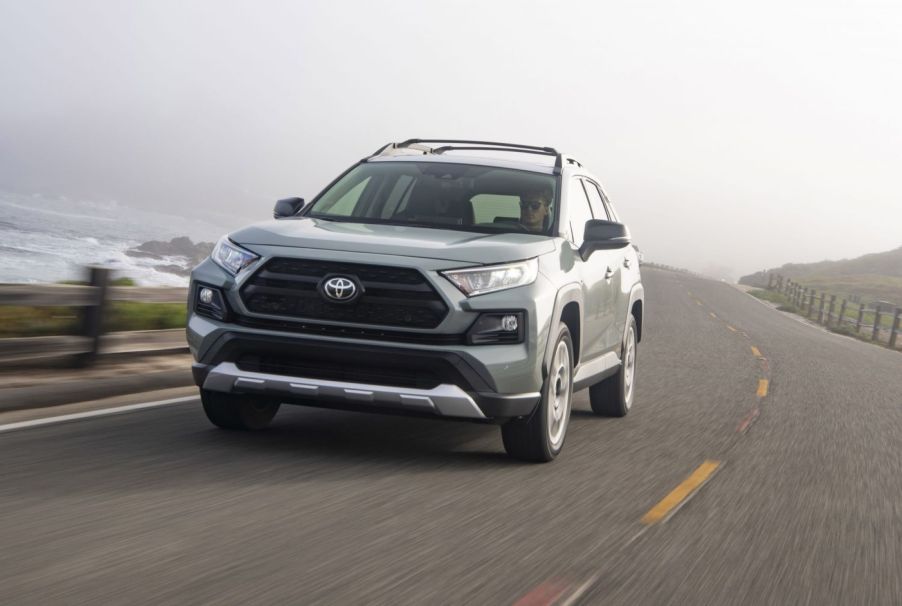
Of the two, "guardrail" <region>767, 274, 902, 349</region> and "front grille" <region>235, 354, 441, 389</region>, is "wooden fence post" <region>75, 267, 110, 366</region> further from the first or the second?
"guardrail" <region>767, 274, 902, 349</region>

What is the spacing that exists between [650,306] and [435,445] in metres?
25.3

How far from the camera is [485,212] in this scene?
24.3 feet

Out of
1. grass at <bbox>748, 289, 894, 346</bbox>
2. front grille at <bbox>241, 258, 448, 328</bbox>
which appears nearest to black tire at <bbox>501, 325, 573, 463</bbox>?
front grille at <bbox>241, 258, 448, 328</bbox>

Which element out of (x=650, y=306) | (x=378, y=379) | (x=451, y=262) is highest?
(x=451, y=262)

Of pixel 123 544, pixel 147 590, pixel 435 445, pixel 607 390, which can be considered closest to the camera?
pixel 147 590

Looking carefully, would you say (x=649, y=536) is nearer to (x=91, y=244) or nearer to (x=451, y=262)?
(x=451, y=262)

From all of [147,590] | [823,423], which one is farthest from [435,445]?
[823,423]

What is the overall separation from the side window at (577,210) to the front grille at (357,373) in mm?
1874

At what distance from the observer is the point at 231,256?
6371mm

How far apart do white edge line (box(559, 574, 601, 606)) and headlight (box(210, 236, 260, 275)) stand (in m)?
2.75

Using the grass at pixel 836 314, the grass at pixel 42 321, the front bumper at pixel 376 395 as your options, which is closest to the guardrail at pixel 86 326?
the grass at pixel 42 321

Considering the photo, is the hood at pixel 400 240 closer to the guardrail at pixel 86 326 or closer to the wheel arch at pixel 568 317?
the wheel arch at pixel 568 317

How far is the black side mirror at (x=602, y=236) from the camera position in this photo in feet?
23.9

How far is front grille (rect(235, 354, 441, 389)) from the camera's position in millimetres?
6023
